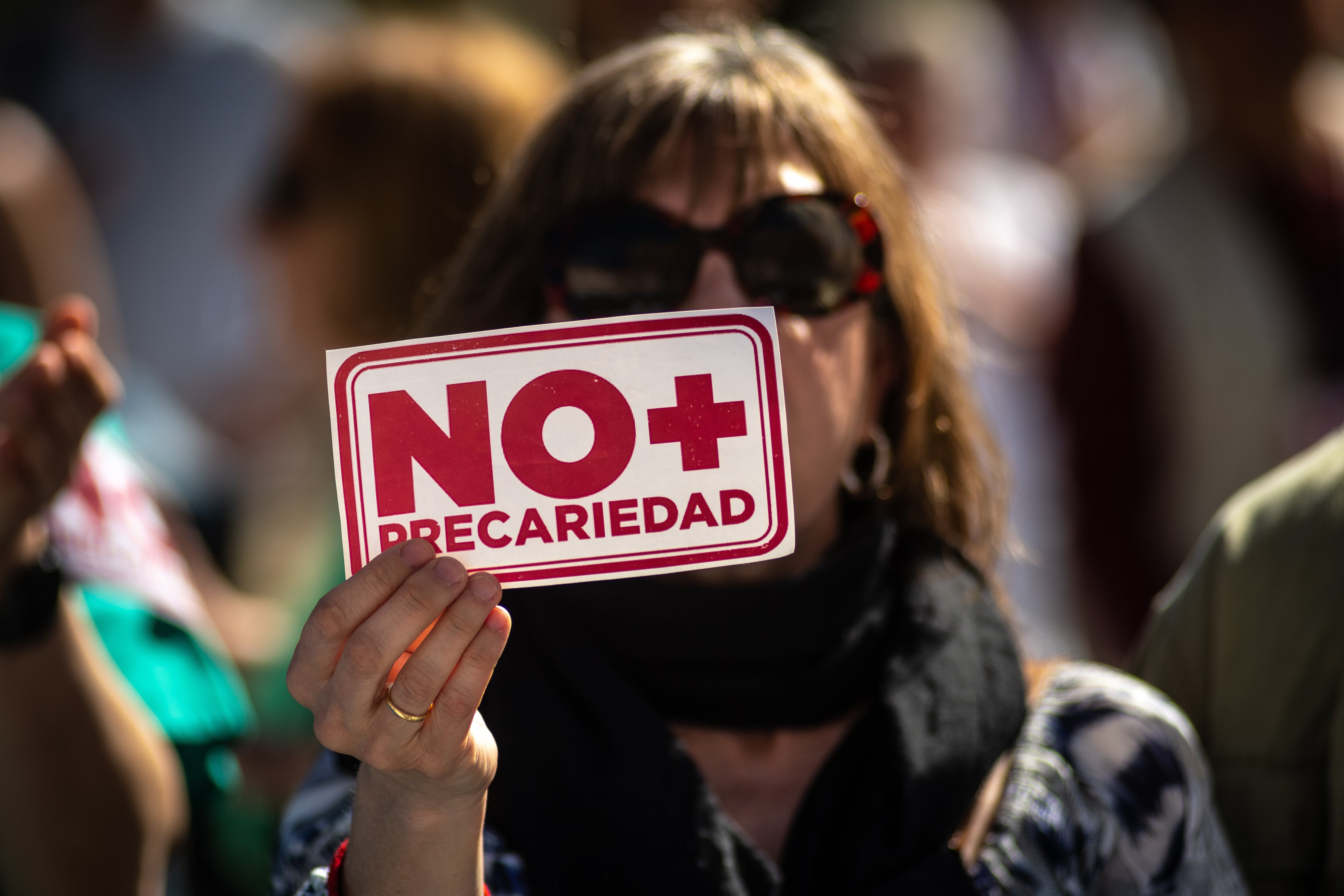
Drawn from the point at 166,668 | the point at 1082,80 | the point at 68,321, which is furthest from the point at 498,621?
the point at 1082,80

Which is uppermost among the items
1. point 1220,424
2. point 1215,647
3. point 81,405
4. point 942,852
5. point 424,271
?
point 424,271

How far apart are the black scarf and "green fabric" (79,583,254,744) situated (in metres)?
0.66

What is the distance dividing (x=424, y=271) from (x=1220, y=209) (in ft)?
7.09

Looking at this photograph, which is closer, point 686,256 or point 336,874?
point 336,874

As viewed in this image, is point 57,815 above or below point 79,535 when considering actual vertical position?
below

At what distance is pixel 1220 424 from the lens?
341cm

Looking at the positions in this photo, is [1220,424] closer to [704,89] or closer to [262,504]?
[704,89]

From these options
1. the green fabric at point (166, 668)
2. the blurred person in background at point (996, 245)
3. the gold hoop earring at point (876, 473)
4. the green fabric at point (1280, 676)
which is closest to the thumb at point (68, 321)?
the green fabric at point (166, 668)

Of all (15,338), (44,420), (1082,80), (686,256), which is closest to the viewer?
(686,256)

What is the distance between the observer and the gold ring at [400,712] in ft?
3.67

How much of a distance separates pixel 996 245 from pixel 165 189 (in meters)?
2.61

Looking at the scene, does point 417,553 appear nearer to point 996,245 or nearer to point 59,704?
point 59,704

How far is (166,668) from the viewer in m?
2.02

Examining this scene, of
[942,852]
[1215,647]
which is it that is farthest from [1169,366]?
[942,852]
